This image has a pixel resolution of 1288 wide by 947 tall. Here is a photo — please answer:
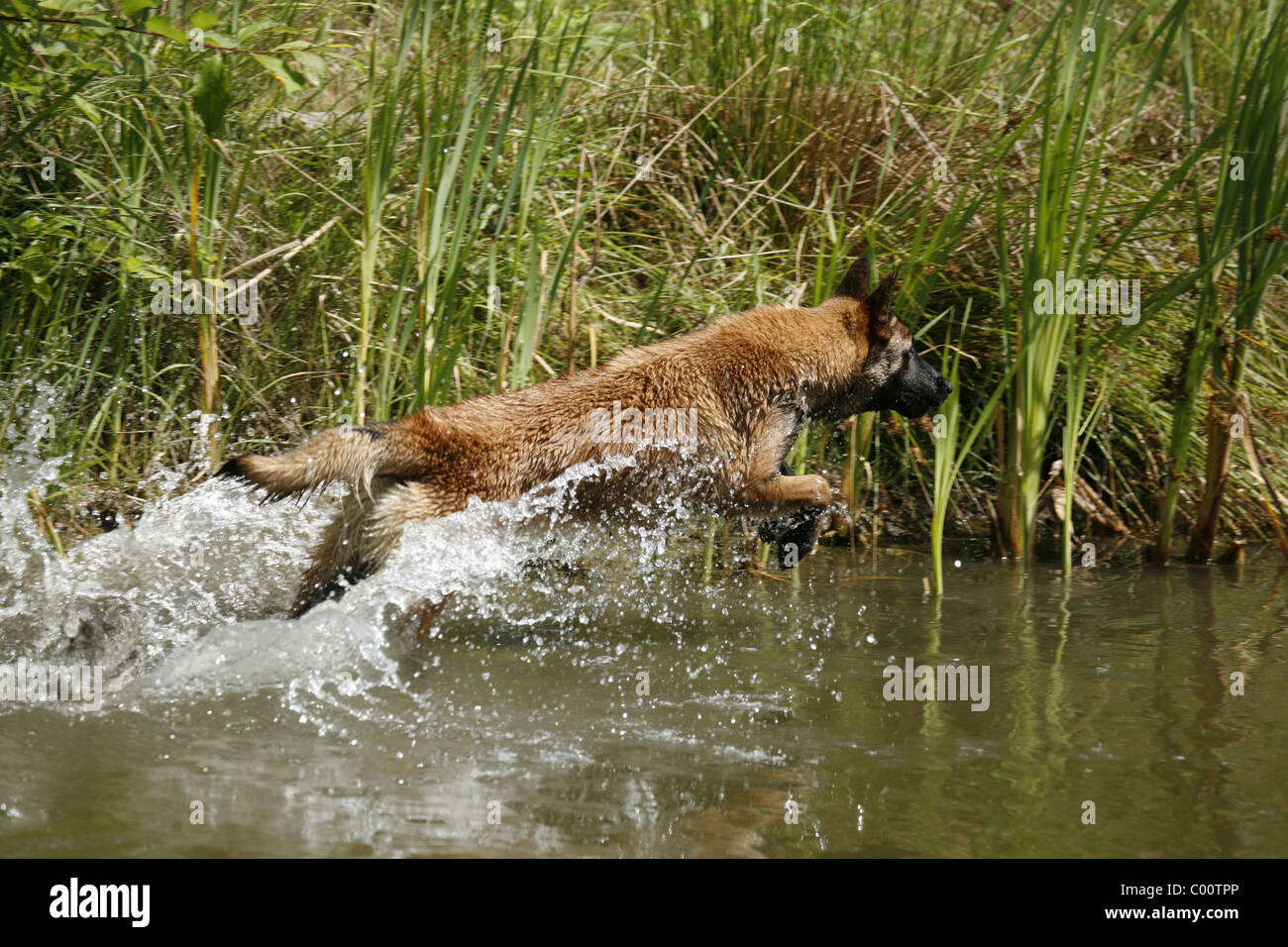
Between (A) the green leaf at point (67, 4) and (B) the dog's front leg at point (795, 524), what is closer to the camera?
(A) the green leaf at point (67, 4)

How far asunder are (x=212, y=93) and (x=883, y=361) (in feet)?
10.3

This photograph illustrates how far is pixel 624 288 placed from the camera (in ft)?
24.2

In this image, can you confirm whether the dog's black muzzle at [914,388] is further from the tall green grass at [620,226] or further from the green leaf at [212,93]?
the green leaf at [212,93]

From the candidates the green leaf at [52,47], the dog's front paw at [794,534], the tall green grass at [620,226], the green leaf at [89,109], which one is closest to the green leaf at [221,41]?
Answer: the tall green grass at [620,226]

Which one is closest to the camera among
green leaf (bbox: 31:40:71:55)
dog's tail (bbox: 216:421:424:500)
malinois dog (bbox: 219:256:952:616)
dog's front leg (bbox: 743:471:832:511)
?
dog's tail (bbox: 216:421:424:500)

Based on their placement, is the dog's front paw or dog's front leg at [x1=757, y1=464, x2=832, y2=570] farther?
the dog's front paw

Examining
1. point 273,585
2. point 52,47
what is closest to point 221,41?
point 52,47

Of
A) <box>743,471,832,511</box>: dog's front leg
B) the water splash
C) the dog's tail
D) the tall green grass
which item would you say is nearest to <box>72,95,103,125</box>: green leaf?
the tall green grass

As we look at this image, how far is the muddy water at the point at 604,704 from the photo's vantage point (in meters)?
3.32

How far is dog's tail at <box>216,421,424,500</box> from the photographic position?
438 cm

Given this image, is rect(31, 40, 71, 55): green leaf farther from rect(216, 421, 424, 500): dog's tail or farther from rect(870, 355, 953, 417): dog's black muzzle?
rect(870, 355, 953, 417): dog's black muzzle

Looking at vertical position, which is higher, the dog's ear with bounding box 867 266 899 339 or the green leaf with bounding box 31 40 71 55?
the green leaf with bounding box 31 40 71 55

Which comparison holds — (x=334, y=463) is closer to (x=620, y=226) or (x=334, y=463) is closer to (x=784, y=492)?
(x=784, y=492)
